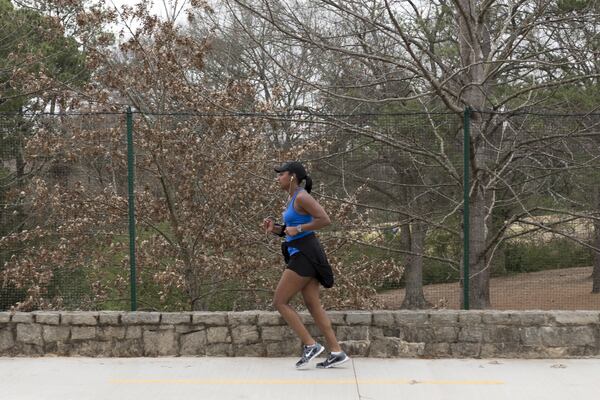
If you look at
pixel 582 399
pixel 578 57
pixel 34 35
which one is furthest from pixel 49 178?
pixel 34 35

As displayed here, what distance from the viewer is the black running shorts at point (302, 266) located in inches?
259

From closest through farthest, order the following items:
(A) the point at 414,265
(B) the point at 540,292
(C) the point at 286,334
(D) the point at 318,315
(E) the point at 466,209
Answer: (D) the point at 318,315, (C) the point at 286,334, (E) the point at 466,209, (B) the point at 540,292, (A) the point at 414,265

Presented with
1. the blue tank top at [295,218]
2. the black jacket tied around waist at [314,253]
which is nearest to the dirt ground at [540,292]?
the black jacket tied around waist at [314,253]

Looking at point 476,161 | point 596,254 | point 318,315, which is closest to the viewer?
point 318,315

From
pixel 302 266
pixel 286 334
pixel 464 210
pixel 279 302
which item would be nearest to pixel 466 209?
pixel 464 210

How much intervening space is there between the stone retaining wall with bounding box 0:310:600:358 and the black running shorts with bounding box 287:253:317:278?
0.91 meters

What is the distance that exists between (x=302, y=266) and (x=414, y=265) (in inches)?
137

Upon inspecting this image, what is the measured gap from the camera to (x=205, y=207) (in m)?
10.8

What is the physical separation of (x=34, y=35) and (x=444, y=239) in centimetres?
1196

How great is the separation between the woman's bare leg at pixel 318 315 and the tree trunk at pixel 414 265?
170 cm

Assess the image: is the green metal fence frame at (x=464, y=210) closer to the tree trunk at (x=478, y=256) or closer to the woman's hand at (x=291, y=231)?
the tree trunk at (x=478, y=256)

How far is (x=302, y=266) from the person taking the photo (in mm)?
6586

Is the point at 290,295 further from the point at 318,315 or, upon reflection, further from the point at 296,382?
the point at 296,382

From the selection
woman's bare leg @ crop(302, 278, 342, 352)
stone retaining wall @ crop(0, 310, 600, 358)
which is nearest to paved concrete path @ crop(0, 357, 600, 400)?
stone retaining wall @ crop(0, 310, 600, 358)
